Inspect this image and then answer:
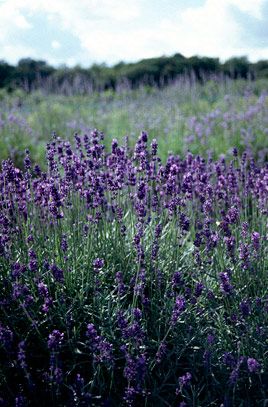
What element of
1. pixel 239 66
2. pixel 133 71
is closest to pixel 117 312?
pixel 133 71

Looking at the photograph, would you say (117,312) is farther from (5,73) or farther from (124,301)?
(5,73)

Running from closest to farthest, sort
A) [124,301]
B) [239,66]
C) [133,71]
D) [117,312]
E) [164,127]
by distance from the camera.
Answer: [117,312]
[124,301]
[164,127]
[133,71]
[239,66]

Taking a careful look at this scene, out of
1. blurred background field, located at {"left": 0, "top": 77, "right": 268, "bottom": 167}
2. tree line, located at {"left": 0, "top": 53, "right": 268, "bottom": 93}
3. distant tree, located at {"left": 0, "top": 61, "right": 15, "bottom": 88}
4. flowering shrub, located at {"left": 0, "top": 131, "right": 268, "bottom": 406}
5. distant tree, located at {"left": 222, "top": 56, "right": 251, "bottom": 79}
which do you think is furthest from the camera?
distant tree, located at {"left": 222, "top": 56, "right": 251, "bottom": 79}

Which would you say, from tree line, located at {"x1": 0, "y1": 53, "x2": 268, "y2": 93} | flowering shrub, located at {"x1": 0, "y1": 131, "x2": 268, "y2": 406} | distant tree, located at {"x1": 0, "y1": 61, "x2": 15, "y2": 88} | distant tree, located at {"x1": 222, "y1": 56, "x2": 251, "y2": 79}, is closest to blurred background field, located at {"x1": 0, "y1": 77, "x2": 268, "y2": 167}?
flowering shrub, located at {"x1": 0, "y1": 131, "x2": 268, "y2": 406}

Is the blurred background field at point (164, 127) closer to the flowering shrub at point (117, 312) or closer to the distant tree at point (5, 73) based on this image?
the flowering shrub at point (117, 312)

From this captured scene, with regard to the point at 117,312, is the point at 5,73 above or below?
above

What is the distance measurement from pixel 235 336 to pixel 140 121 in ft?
25.4

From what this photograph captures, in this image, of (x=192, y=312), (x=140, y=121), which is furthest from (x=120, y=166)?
(x=140, y=121)

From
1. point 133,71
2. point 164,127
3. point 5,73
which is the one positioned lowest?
point 164,127

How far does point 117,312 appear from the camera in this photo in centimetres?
291

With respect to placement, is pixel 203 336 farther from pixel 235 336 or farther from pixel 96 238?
pixel 96 238

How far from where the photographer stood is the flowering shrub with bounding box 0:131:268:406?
2816 millimetres

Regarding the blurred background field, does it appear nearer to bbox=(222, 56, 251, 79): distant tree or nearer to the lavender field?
the lavender field

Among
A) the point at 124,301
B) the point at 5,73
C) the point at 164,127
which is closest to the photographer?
the point at 124,301
